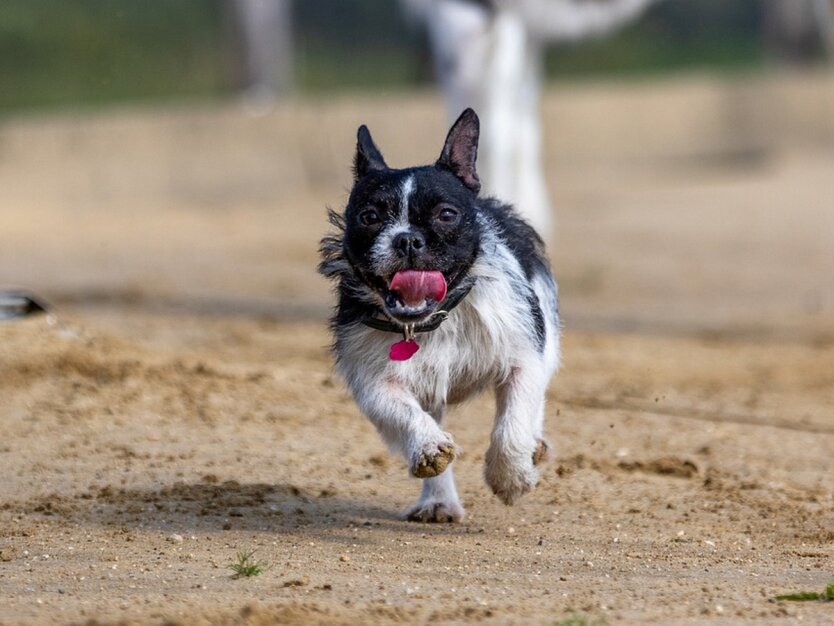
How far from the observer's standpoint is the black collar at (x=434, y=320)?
5820 mm

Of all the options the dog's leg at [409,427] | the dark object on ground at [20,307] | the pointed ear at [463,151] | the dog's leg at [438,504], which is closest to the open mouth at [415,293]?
the dog's leg at [409,427]

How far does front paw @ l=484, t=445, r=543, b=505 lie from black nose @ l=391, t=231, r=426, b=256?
0.82m

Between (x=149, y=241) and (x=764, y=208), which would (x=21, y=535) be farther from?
(x=764, y=208)

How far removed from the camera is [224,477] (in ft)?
22.5

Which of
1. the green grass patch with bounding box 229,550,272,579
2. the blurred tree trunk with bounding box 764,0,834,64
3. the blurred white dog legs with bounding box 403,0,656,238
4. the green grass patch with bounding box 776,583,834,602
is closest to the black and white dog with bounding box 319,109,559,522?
the green grass patch with bounding box 229,550,272,579

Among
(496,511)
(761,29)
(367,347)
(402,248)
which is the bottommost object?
(496,511)

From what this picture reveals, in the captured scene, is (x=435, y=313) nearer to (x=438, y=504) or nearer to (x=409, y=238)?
(x=409, y=238)

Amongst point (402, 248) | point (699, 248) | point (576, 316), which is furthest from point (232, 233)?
point (402, 248)

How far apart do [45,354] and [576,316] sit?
4.55m

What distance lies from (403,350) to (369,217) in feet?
1.65

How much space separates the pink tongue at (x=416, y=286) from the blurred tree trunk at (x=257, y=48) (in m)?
13.2

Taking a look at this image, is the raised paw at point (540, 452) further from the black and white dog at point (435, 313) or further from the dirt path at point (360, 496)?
the dirt path at point (360, 496)

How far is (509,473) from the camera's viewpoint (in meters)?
5.84

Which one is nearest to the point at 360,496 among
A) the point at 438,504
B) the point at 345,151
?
the point at 438,504
